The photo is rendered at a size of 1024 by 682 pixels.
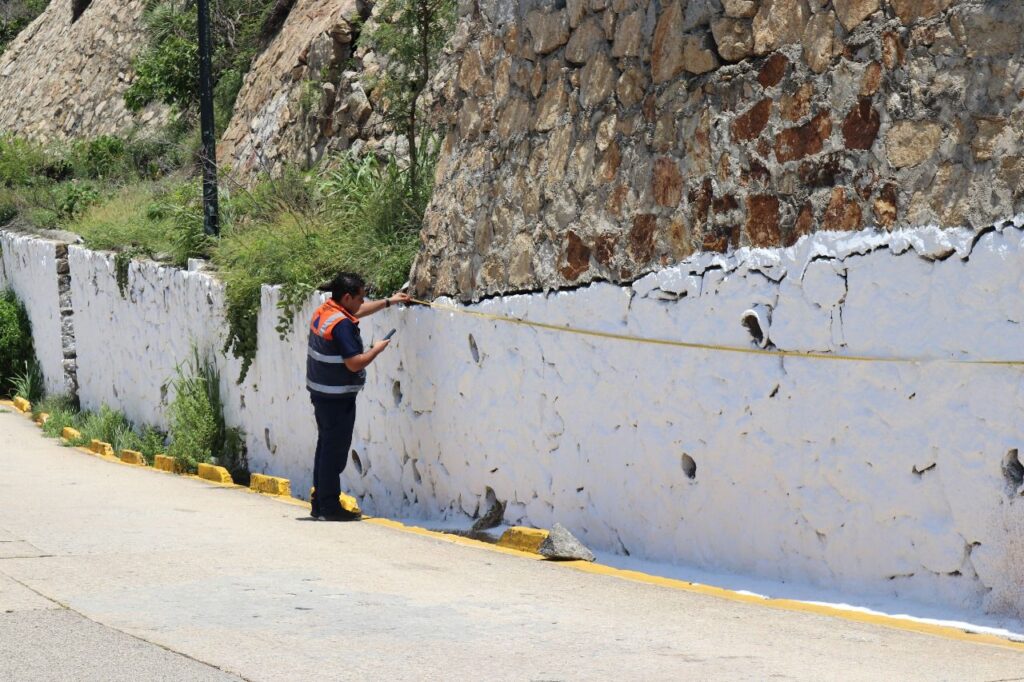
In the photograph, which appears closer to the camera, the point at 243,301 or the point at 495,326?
the point at 495,326

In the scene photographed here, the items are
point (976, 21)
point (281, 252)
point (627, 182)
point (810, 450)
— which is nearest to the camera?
point (976, 21)

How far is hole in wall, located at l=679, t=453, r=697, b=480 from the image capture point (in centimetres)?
801

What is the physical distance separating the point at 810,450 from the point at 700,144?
78.4 inches

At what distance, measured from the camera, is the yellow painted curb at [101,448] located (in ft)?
55.7

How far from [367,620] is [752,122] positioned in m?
3.43

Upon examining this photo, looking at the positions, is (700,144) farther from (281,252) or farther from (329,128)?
(329,128)

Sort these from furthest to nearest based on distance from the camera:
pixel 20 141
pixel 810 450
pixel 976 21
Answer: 1. pixel 20 141
2. pixel 810 450
3. pixel 976 21

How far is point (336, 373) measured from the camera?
1055 centimetres

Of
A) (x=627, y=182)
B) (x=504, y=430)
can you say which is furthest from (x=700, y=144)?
(x=504, y=430)

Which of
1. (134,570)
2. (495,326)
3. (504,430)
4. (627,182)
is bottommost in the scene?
(134,570)

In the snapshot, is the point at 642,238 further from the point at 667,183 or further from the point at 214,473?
the point at 214,473

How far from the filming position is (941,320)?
255 inches

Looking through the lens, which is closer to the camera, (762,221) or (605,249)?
(762,221)

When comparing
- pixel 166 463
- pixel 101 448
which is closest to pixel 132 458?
pixel 101 448
